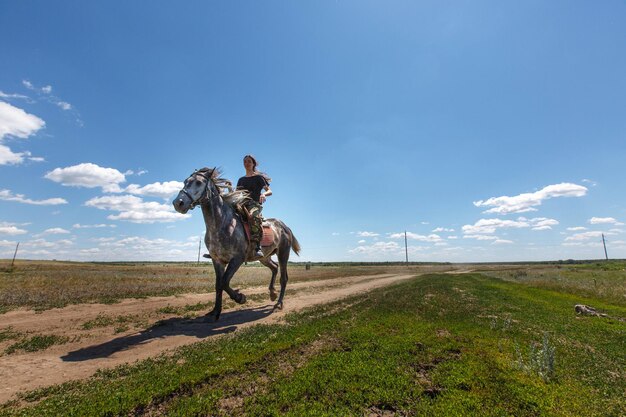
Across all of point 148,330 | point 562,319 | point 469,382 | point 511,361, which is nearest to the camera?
Result: point 469,382

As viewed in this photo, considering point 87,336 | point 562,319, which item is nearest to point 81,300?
point 87,336

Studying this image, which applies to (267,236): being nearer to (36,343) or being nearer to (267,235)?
(267,235)

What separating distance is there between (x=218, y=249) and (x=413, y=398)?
278 inches

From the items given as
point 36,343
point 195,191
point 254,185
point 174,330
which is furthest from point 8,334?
point 254,185

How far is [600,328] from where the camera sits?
10.2 metres

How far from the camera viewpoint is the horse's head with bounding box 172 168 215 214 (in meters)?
8.02

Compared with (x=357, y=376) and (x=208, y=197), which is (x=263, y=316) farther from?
(x=357, y=376)

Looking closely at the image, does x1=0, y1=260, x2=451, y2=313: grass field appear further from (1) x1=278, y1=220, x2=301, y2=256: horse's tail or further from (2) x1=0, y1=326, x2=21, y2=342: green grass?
(1) x1=278, y1=220, x2=301, y2=256: horse's tail

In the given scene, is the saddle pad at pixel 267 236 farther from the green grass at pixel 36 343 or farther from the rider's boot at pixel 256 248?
the green grass at pixel 36 343

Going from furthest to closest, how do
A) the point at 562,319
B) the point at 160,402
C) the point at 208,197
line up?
the point at 562,319, the point at 208,197, the point at 160,402

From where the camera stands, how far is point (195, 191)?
27.7ft

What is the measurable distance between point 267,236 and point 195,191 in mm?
3669

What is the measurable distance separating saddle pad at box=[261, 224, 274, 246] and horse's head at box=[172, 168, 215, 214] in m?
2.79

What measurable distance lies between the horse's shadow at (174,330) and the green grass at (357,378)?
1099 millimetres
